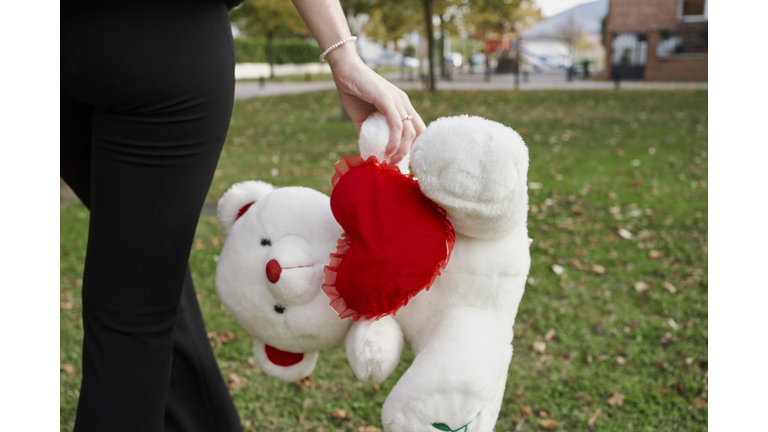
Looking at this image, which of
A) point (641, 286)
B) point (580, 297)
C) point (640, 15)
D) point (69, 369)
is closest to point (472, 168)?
point (69, 369)

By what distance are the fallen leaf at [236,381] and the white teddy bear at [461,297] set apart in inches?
76.9

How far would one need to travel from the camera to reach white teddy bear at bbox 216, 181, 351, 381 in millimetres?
1294

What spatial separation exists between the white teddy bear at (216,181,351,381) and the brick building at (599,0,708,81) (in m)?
24.5

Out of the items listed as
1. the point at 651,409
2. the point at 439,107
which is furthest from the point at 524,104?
the point at 651,409

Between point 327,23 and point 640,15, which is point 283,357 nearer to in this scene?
point 327,23

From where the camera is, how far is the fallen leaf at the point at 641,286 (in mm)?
4117

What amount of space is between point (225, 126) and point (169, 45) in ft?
0.75

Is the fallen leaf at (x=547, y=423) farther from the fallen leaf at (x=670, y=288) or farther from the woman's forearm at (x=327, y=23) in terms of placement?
the woman's forearm at (x=327, y=23)

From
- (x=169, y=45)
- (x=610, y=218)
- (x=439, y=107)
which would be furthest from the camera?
(x=439, y=107)

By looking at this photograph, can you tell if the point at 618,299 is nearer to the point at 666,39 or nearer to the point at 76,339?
the point at 76,339

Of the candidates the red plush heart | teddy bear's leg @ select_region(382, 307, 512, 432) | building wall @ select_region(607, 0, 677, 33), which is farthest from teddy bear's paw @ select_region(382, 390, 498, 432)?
building wall @ select_region(607, 0, 677, 33)

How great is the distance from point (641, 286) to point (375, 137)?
350 centimetres

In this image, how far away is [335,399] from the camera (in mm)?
2898

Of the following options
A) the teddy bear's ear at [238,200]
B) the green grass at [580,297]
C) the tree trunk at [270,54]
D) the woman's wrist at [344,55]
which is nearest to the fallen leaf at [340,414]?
the green grass at [580,297]
